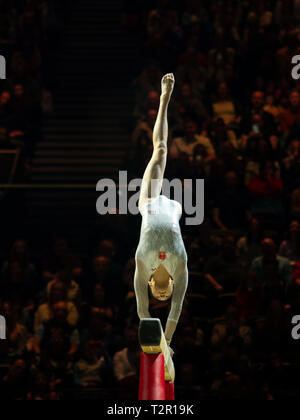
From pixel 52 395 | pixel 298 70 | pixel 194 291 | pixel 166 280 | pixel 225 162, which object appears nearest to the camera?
pixel 166 280

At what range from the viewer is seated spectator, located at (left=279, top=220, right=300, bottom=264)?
10445 mm

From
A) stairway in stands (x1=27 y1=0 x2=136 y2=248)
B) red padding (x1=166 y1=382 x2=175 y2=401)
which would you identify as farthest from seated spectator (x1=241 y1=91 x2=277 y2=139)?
red padding (x1=166 y1=382 x2=175 y2=401)

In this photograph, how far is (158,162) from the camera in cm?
768

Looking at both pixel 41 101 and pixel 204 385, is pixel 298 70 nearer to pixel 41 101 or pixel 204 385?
pixel 41 101

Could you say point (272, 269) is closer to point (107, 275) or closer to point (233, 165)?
point (233, 165)

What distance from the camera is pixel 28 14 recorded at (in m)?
13.2

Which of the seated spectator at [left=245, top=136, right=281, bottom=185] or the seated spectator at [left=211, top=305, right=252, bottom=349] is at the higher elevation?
the seated spectator at [left=245, top=136, right=281, bottom=185]

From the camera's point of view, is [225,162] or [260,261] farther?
[225,162]

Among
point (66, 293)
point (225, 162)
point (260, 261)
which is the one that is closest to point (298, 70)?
point (225, 162)

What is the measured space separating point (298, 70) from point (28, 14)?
3932 mm

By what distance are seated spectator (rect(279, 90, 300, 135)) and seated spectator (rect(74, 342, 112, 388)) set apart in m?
4.22

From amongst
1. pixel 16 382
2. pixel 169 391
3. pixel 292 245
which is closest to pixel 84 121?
pixel 292 245

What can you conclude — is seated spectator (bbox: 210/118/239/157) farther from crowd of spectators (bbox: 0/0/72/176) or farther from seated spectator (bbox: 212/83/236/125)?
crowd of spectators (bbox: 0/0/72/176)

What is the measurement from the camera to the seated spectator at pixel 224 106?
12.4 m
